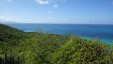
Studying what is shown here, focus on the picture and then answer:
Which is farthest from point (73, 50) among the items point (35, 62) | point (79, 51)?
point (35, 62)

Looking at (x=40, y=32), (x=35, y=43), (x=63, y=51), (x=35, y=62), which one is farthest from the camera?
(x=40, y=32)

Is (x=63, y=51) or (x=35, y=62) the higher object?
(x=63, y=51)

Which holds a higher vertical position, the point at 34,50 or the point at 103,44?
the point at 103,44

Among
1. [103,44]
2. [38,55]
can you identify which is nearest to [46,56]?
[38,55]

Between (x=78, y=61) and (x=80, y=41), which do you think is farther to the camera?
(x=80, y=41)

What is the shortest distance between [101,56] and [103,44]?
152 centimetres

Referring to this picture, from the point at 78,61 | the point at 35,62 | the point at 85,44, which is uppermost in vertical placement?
the point at 85,44

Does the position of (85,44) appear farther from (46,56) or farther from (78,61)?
(46,56)

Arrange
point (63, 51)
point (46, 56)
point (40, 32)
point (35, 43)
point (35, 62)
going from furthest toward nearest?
point (40, 32) → point (35, 43) → point (46, 56) → point (35, 62) → point (63, 51)

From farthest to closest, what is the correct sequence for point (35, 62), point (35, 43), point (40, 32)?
point (40, 32) < point (35, 43) < point (35, 62)

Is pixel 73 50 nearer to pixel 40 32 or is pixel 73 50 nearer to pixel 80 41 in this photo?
pixel 80 41

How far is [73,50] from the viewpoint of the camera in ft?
75.0

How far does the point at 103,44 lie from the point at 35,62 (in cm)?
983

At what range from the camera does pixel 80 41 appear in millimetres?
23781
